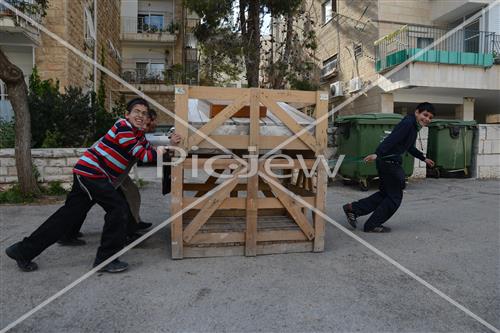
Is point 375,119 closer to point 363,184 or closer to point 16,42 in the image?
point 363,184

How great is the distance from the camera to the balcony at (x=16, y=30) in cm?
1035

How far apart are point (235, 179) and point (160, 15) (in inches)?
926

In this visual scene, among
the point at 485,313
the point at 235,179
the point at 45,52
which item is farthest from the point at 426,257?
the point at 45,52

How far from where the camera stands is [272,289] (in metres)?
3.03

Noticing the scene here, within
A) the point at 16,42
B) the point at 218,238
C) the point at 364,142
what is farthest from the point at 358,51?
the point at 218,238

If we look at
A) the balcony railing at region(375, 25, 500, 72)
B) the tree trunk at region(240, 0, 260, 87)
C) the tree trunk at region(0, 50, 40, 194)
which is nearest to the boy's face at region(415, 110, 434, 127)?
the tree trunk at region(0, 50, 40, 194)

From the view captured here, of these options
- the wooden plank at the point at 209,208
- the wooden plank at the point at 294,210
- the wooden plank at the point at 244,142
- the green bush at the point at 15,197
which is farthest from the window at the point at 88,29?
the wooden plank at the point at 294,210

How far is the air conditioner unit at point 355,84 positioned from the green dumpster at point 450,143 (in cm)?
576

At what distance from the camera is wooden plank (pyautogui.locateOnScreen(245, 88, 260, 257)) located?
3678 mm

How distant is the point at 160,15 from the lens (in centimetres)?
2439

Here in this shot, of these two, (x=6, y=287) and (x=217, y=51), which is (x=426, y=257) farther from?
(x=217, y=51)

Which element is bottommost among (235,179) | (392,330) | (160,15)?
(392,330)

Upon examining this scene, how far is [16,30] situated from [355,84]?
1164 centimetres

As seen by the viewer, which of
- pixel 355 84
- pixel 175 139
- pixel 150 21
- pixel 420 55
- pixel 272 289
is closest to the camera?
pixel 272 289
